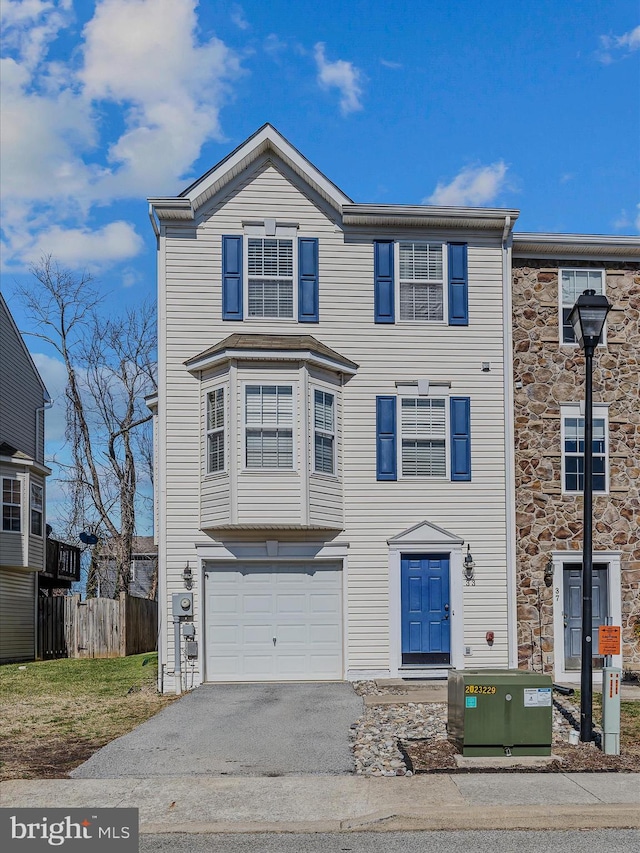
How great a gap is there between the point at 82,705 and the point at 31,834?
818 centimetres

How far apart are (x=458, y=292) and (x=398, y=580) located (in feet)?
18.1

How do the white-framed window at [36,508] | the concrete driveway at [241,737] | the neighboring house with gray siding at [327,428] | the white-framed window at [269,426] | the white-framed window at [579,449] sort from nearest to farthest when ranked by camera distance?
the concrete driveway at [241,737] → the white-framed window at [269,426] → the neighboring house with gray siding at [327,428] → the white-framed window at [579,449] → the white-framed window at [36,508]

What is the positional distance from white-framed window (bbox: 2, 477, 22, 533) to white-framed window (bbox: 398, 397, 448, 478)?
42.1 feet

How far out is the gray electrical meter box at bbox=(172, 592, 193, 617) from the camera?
56.5ft

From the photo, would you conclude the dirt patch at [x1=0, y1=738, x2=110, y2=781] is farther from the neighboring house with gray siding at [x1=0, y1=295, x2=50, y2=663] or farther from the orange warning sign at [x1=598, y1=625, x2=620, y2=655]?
the neighboring house with gray siding at [x1=0, y1=295, x2=50, y2=663]

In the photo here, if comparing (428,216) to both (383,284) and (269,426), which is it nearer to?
(383,284)

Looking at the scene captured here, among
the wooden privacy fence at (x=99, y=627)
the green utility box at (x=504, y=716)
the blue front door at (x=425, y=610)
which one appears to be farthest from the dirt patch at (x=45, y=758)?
the wooden privacy fence at (x=99, y=627)

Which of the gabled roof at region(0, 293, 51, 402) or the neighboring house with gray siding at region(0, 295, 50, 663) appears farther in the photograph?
the gabled roof at region(0, 293, 51, 402)

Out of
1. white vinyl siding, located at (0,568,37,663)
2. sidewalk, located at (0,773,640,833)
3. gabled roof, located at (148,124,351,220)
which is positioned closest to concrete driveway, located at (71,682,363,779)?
sidewalk, located at (0,773,640,833)

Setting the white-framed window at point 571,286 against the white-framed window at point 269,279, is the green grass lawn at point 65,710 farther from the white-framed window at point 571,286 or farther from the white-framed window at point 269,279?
the white-framed window at point 571,286

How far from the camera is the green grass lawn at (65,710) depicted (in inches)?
452

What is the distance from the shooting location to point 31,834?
8.01m

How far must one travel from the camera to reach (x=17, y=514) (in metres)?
26.5

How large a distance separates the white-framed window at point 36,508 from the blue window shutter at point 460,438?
13676 mm
